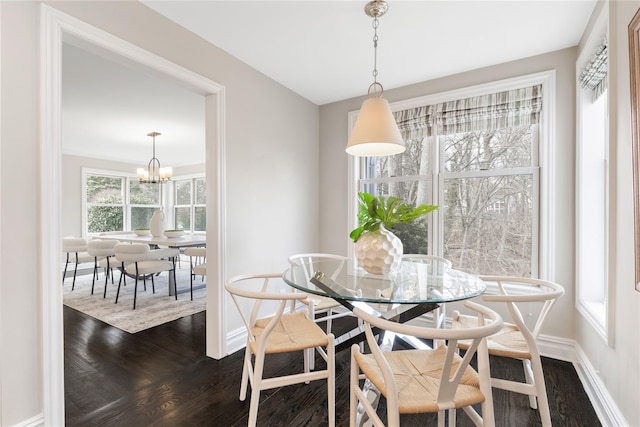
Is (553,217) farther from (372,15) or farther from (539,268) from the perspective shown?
(372,15)

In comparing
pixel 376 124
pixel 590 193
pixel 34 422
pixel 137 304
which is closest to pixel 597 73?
pixel 590 193

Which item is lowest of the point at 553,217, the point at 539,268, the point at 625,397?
the point at 625,397

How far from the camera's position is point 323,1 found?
6.03 ft

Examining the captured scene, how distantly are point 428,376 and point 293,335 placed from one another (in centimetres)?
73

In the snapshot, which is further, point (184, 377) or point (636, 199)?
point (184, 377)

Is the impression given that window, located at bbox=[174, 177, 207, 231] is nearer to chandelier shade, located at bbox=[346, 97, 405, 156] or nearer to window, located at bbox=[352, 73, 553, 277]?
window, located at bbox=[352, 73, 553, 277]

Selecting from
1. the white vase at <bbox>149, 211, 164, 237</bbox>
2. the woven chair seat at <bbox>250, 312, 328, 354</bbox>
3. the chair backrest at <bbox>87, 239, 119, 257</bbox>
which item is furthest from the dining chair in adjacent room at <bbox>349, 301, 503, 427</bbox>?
the white vase at <bbox>149, 211, 164, 237</bbox>

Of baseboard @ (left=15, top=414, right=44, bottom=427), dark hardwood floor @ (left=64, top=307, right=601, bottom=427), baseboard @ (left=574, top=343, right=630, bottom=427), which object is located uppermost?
baseboard @ (left=15, top=414, right=44, bottom=427)

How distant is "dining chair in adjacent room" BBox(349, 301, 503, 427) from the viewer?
958mm

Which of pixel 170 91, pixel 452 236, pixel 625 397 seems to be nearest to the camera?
pixel 625 397

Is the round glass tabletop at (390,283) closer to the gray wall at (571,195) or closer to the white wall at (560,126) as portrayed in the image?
the gray wall at (571,195)

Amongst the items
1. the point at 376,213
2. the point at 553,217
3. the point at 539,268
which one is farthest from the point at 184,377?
the point at 553,217

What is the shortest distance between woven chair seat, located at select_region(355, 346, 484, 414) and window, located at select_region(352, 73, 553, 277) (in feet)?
5.46

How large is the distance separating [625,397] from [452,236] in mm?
1600
